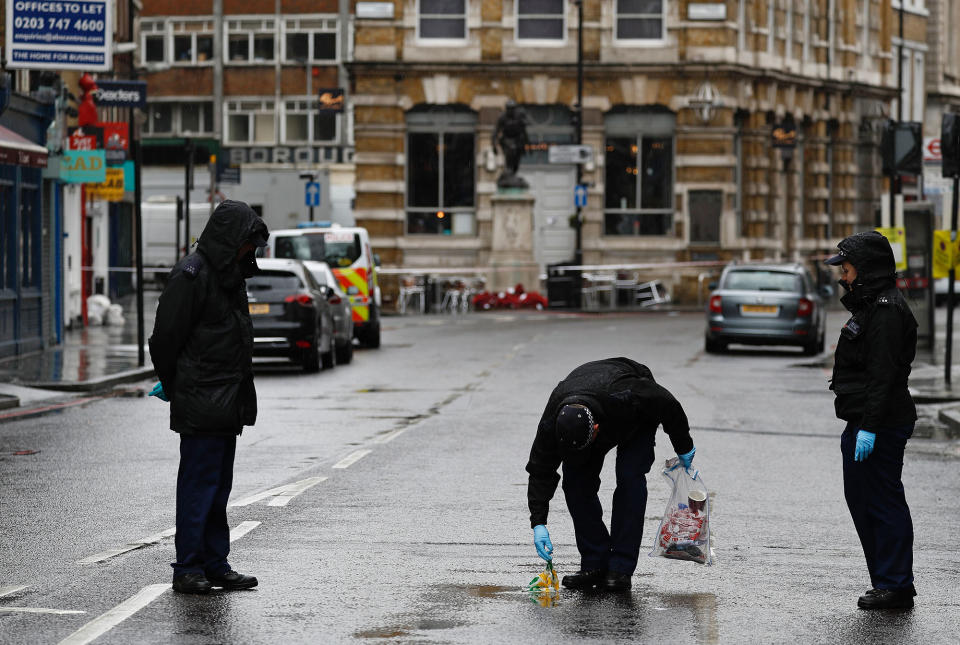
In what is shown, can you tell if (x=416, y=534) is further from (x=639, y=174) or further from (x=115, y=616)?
(x=639, y=174)

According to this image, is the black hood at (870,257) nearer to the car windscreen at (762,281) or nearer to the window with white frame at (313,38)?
the car windscreen at (762,281)

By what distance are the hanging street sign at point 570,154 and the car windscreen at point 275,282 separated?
2061 cm

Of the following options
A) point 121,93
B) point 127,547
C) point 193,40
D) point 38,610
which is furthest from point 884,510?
point 193,40

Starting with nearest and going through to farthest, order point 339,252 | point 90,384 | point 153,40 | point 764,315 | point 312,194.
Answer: point 90,384
point 764,315
point 339,252
point 312,194
point 153,40

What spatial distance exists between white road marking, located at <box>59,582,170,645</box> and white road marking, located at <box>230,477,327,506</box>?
9.92 ft

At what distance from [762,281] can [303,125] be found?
4905 centimetres

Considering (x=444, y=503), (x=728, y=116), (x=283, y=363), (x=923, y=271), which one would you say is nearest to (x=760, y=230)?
(x=728, y=116)

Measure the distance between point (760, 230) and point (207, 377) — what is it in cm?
4524

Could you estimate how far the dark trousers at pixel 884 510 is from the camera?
27.8 ft

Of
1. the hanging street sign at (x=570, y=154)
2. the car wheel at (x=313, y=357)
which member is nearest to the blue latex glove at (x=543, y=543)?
the car wheel at (x=313, y=357)

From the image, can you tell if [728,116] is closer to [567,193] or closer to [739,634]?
[567,193]

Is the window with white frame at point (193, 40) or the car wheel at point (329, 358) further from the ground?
the window with white frame at point (193, 40)

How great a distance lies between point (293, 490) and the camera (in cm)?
1250

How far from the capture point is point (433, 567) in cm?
940
